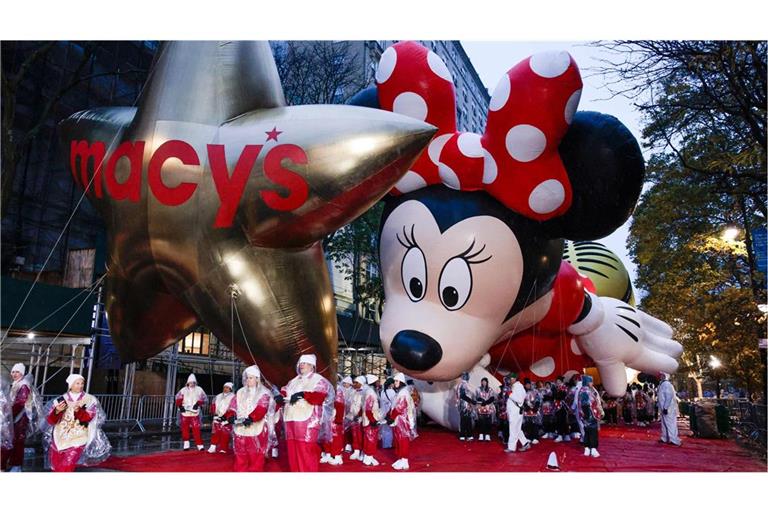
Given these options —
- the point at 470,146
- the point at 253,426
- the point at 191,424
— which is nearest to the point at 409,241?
the point at 470,146

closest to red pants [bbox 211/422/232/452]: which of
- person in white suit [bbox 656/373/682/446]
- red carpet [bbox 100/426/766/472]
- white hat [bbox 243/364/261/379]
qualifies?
red carpet [bbox 100/426/766/472]

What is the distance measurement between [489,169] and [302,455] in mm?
3781

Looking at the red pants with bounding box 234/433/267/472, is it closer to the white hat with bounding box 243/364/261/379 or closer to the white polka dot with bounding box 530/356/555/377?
the white hat with bounding box 243/364/261/379

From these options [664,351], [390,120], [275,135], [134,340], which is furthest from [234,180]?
[664,351]

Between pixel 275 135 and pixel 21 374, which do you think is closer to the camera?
pixel 275 135

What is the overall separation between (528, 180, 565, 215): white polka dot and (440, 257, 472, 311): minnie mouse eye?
3.42 ft

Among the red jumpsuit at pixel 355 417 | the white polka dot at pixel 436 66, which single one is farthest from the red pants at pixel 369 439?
the white polka dot at pixel 436 66

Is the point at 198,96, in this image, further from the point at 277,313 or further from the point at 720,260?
the point at 720,260

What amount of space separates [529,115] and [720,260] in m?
12.0

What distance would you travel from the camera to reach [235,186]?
5.85 meters

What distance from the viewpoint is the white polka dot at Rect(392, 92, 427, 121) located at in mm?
7250

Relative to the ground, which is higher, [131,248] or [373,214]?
[373,214]

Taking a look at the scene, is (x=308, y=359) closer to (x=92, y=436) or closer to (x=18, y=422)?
(x=92, y=436)

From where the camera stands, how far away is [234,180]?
230 inches
